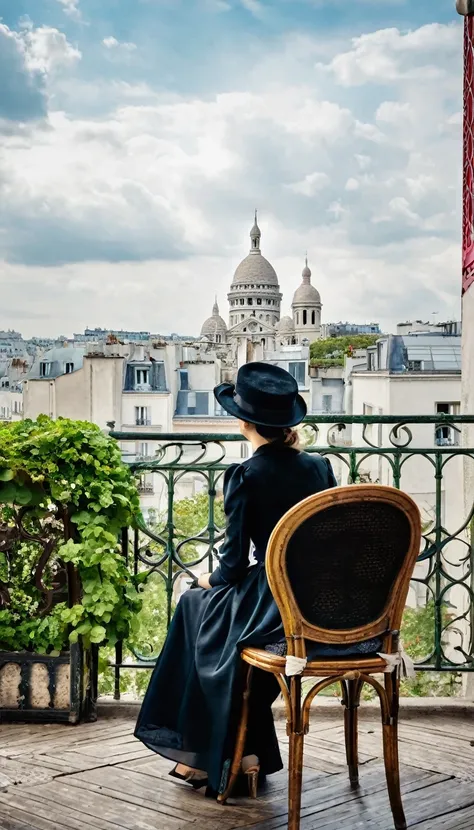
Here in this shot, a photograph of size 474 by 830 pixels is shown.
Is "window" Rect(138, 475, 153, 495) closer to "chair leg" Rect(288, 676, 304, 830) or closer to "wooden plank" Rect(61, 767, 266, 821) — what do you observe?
"wooden plank" Rect(61, 767, 266, 821)

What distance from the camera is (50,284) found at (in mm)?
68062

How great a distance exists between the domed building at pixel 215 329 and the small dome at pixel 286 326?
566cm

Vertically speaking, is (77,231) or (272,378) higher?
(77,231)

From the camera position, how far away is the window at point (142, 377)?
1364 inches

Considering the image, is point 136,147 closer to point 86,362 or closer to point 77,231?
point 77,231

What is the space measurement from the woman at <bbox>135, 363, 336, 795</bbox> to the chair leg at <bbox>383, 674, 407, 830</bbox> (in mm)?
296

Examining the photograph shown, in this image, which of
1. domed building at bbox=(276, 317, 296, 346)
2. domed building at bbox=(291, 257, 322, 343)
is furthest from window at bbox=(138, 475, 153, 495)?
domed building at bbox=(291, 257, 322, 343)

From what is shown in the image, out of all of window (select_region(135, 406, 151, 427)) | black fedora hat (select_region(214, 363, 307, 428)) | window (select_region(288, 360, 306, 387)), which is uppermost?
window (select_region(288, 360, 306, 387))

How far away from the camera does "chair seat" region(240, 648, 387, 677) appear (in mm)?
2068

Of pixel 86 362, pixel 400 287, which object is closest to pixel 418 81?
pixel 400 287

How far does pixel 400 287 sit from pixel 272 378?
71.3 m

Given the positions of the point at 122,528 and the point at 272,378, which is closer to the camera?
the point at 272,378

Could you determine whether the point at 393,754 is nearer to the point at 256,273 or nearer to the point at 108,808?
the point at 108,808

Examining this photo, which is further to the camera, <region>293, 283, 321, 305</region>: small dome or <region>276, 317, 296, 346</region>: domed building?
<region>293, 283, 321, 305</region>: small dome
